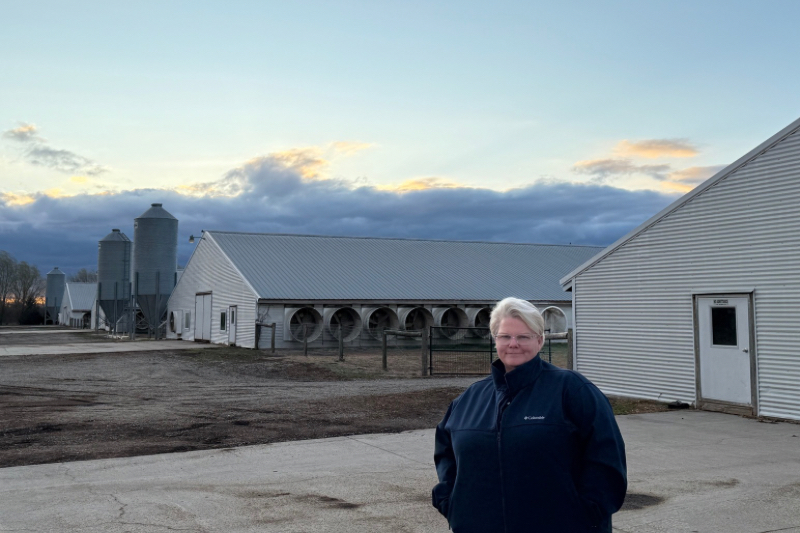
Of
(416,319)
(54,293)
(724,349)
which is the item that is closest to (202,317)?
(416,319)

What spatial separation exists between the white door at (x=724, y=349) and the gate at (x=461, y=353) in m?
4.88

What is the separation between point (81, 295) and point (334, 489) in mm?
92390

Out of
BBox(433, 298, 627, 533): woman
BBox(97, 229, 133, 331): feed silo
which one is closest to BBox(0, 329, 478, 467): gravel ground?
BBox(433, 298, 627, 533): woman

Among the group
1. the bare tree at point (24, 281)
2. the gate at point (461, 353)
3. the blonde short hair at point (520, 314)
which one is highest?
the bare tree at point (24, 281)

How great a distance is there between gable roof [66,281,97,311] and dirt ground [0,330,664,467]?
6728 cm

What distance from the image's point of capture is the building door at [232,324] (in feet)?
115

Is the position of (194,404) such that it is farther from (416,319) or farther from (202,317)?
(202,317)

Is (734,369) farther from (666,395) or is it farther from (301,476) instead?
(301,476)

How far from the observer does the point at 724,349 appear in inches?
550

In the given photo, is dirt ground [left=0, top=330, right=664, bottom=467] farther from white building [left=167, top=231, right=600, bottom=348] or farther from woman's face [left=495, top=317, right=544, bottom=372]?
woman's face [left=495, top=317, right=544, bottom=372]

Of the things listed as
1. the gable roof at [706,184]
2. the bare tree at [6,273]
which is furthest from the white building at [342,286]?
the bare tree at [6,273]

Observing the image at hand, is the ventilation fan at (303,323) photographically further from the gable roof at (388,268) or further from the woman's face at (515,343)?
the woman's face at (515,343)

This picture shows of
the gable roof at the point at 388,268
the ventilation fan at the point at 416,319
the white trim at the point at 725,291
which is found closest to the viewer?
the white trim at the point at 725,291

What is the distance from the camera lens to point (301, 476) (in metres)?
8.22
